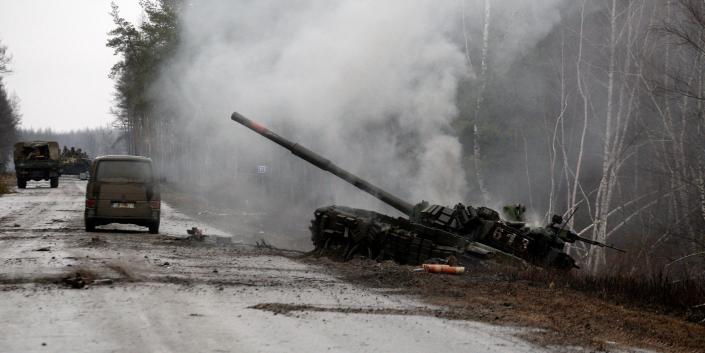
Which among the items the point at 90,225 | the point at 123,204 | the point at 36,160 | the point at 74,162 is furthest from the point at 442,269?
the point at 74,162

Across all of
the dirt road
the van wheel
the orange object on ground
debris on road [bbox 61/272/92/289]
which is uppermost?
the van wheel

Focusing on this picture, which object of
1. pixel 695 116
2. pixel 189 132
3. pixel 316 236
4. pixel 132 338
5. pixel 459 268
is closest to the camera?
pixel 132 338

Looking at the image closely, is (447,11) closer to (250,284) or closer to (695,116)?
(695,116)

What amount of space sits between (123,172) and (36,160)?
91.8 ft

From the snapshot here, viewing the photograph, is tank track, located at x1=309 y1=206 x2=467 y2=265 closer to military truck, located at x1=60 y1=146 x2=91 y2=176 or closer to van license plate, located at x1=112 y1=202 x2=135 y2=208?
van license plate, located at x1=112 y1=202 x2=135 y2=208

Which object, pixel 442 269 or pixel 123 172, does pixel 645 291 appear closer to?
pixel 442 269

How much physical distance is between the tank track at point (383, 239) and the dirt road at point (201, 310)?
1.10 m

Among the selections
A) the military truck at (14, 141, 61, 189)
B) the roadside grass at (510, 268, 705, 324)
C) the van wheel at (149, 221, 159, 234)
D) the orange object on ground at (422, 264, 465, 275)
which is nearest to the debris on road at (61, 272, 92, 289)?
the orange object on ground at (422, 264, 465, 275)

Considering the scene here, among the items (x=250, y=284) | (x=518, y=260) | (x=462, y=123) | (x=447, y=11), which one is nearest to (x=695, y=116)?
(x=462, y=123)

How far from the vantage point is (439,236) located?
14305 mm

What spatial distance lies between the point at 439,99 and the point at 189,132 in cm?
3036

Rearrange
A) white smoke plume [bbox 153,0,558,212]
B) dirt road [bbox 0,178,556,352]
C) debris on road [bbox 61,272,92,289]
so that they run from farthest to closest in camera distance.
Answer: white smoke plume [bbox 153,0,558,212], debris on road [bbox 61,272,92,289], dirt road [bbox 0,178,556,352]

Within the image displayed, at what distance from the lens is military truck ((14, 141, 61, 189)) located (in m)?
44.1

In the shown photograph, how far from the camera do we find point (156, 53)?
53.9 metres
